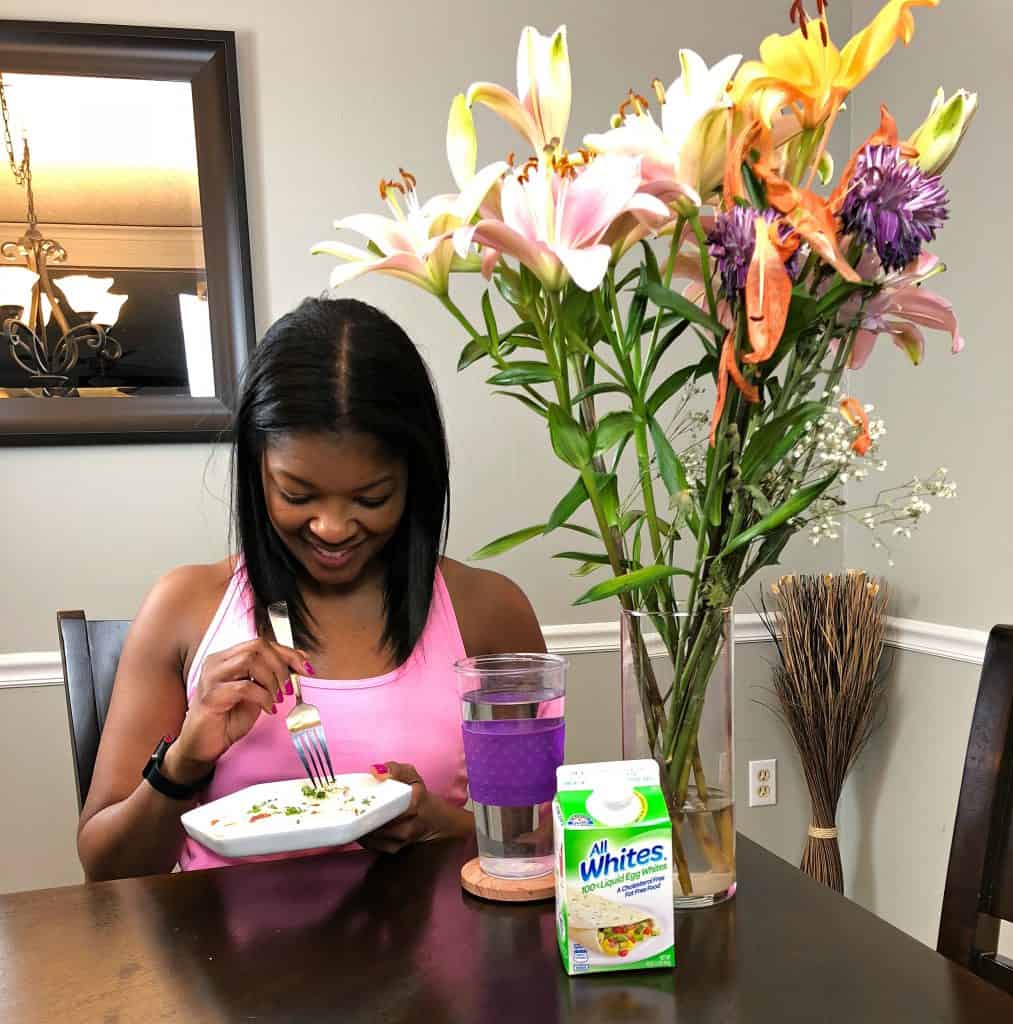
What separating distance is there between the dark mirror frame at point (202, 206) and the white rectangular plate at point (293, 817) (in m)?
1.24

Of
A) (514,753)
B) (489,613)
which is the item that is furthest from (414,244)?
(489,613)

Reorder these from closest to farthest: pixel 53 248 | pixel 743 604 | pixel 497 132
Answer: pixel 53 248 → pixel 497 132 → pixel 743 604

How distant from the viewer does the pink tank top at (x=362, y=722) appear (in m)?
1.28

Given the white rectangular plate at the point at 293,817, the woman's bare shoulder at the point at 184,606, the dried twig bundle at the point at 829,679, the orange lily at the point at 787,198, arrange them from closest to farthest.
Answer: the orange lily at the point at 787,198, the white rectangular plate at the point at 293,817, the woman's bare shoulder at the point at 184,606, the dried twig bundle at the point at 829,679

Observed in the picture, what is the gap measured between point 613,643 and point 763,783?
524mm

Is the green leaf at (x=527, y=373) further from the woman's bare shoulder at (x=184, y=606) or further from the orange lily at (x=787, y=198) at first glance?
the woman's bare shoulder at (x=184, y=606)

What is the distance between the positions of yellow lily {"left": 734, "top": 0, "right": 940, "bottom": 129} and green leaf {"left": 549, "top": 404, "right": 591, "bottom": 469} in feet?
0.78

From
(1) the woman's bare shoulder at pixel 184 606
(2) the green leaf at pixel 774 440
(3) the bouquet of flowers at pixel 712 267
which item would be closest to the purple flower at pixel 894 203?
(3) the bouquet of flowers at pixel 712 267

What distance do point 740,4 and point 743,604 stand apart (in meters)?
1.36

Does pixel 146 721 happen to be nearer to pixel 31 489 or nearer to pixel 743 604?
pixel 31 489

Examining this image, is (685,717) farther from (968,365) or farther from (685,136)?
(968,365)

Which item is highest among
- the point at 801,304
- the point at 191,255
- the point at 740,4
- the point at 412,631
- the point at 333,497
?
the point at 740,4

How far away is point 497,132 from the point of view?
7.40ft

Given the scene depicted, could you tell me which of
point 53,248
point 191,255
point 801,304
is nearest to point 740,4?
point 191,255
